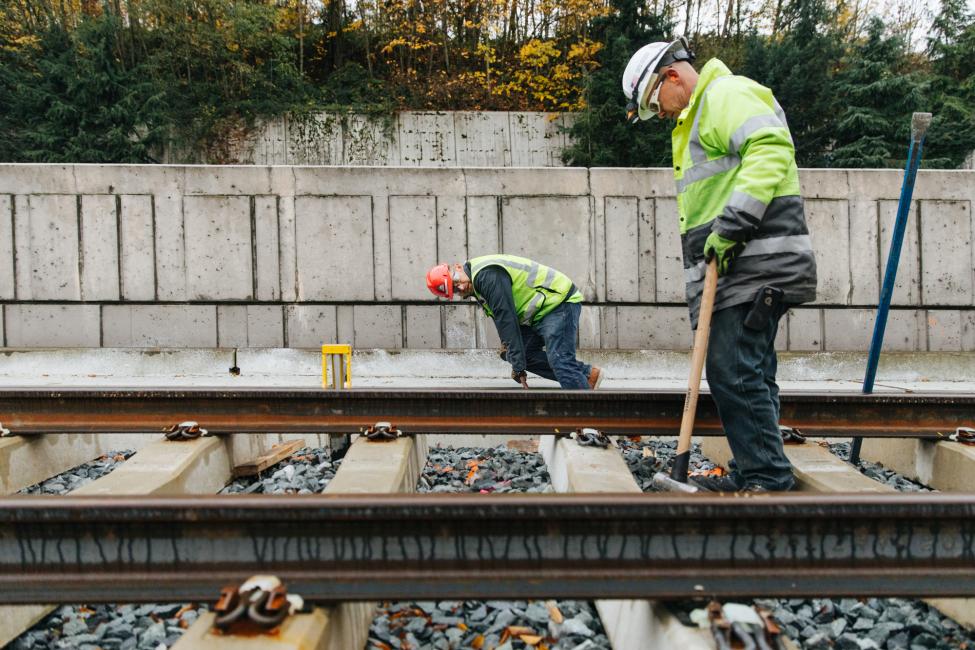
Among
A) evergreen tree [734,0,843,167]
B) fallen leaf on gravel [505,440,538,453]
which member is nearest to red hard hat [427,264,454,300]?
fallen leaf on gravel [505,440,538,453]

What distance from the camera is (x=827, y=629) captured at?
222 cm

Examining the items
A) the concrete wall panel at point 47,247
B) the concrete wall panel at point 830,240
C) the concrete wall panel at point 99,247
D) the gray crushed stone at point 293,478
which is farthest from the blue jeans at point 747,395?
the concrete wall panel at point 47,247

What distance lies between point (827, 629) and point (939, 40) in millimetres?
23734

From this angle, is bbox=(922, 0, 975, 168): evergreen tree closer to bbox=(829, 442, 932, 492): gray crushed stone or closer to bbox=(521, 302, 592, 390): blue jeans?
bbox=(521, 302, 592, 390): blue jeans

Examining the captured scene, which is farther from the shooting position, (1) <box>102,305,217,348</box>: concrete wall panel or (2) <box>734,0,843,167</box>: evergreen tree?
(2) <box>734,0,843,167</box>: evergreen tree

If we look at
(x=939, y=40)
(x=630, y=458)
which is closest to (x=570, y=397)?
(x=630, y=458)

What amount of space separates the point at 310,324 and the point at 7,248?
3.94 m

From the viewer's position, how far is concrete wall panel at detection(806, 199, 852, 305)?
332 inches

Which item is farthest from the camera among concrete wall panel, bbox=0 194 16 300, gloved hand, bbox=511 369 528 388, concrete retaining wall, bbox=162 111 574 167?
concrete retaining wall, bbox=162 111 574 167

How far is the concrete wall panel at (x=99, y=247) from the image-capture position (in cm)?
825

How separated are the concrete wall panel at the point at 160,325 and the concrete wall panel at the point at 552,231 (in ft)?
13.1

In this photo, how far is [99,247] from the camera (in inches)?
325

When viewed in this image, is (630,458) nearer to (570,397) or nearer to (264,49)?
(570,397)

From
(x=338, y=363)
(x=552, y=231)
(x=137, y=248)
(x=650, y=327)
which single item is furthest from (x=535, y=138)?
(x=338, y=363)
